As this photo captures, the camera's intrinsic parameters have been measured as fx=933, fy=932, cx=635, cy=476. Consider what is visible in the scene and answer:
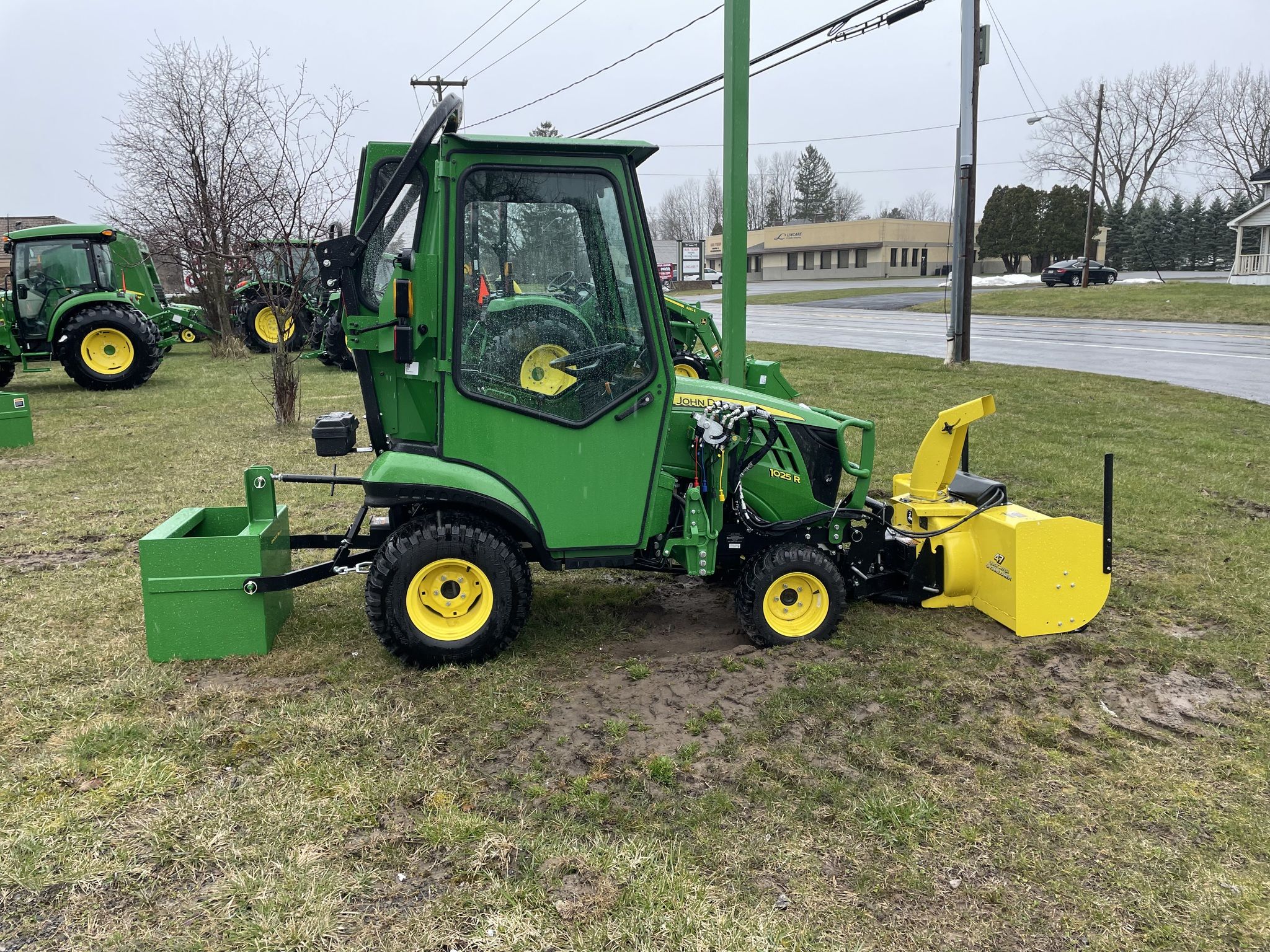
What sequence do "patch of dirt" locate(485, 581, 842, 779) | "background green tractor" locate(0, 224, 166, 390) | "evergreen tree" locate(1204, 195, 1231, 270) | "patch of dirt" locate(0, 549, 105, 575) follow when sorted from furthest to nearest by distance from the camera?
1. "evergreen tree" locate(1204, 195, 1231, 270)
2. "background green tractor" locate(0, 224, 166, 390)
3. "patch of dirt" locate(0, 549, 105, 575)
4. "patch of dirt" locate(485, 581, 842, 779)

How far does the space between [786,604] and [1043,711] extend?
4.03 feet

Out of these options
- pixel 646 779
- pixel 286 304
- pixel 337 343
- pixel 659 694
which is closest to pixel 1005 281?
pixel 286 304

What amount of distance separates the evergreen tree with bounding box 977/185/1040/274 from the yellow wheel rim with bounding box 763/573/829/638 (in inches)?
2434

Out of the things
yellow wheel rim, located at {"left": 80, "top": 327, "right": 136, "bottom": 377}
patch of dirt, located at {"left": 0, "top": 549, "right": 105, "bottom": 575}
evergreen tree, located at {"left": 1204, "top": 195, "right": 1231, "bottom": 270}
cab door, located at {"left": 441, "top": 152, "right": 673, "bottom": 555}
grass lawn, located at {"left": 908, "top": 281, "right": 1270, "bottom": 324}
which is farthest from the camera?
evergreen tree, located at {"left": 1204, "top": 195, "right": 1231, "bottom": 270}

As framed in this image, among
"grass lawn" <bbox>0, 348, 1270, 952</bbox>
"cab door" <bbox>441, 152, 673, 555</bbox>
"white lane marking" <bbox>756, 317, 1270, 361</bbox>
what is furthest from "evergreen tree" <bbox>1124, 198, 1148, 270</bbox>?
"cab door" <bbox>441, 152, 673, 555</bbox>

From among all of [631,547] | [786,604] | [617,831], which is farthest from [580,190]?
[617,831]

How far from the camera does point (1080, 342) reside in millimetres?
19391

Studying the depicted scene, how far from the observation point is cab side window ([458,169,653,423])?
3975mm

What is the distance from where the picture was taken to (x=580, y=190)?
3988mm

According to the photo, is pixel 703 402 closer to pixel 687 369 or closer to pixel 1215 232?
pixel 687 369

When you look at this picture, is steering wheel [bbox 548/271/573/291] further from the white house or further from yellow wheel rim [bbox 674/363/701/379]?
the white house

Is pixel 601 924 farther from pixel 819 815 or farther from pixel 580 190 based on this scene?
pixel 580 190

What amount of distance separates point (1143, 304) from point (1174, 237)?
3381 cm

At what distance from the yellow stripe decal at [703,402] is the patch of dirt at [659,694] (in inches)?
44.8
